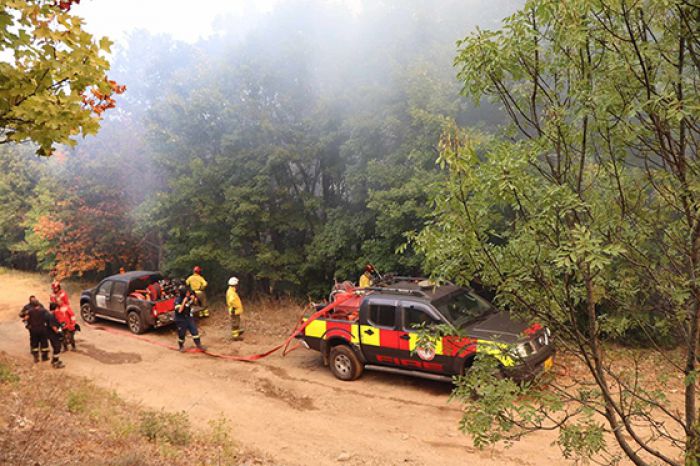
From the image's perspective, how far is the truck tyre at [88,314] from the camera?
14.1 meters

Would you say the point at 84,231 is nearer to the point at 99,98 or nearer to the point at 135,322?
the point at 135,322

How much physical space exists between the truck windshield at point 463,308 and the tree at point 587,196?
4684mm

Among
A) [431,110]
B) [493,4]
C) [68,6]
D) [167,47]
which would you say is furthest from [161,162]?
[68,6]

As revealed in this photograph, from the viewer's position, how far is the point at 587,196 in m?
3.33

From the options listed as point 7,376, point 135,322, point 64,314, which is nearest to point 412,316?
point 7,376

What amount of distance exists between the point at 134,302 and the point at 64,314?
201 centimetres

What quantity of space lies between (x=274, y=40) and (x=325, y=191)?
5.23 meters

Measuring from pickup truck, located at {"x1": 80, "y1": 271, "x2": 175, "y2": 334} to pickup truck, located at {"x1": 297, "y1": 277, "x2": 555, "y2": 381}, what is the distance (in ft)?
17.0

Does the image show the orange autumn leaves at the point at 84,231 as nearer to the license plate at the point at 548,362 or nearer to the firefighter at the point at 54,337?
the firefighter at the point at 54,337

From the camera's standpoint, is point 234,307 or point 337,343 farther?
point 234,307

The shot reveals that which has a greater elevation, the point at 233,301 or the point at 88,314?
the point at 233,301

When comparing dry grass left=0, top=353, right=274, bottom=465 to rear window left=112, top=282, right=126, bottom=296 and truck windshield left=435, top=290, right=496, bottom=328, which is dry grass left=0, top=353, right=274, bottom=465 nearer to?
truck windshield left=435, top=290, right=496, bottom=328

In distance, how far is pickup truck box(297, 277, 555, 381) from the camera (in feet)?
25.0

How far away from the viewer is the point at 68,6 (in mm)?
3863
